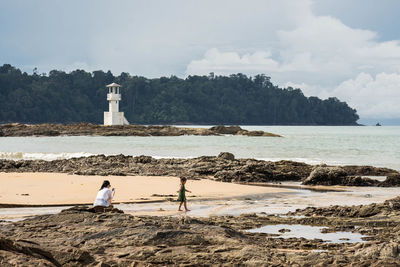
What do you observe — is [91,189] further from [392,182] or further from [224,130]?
[224,130]

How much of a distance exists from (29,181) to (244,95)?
531ft

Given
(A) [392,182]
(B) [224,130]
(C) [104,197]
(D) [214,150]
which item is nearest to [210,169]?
(A) [392,182]

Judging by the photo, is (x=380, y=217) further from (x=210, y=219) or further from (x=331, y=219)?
(x=210, y=219)

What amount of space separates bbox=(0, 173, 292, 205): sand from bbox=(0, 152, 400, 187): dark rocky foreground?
1539 millimetres

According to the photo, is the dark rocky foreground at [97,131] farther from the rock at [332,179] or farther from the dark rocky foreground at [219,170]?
the rock at [332,179]

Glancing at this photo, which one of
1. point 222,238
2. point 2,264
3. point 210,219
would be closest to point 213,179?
point 210,219

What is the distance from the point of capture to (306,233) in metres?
9.66

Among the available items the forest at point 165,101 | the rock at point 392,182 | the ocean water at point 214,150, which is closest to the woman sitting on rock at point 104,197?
the rock at point 392,182

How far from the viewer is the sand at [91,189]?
48.9 ft

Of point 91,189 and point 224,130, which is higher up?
point 224,130

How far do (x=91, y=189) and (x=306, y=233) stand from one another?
29.7 ft

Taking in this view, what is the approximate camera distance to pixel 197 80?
175 metres

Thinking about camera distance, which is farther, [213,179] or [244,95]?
[244,95]

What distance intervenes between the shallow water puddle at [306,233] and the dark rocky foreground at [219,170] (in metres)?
9.95
